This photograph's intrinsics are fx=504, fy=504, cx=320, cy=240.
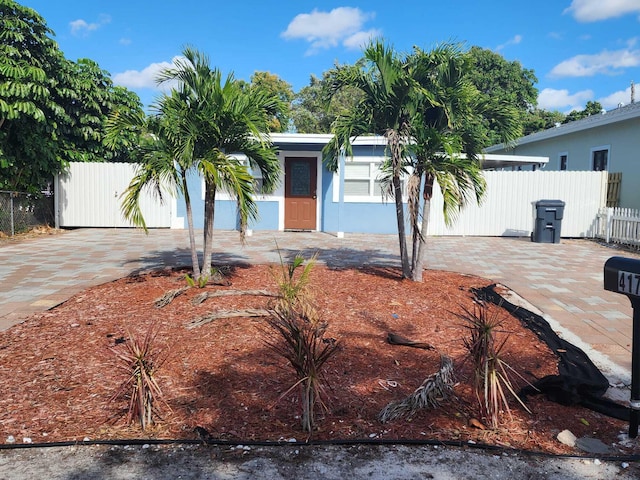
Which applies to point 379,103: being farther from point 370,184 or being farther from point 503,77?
point 503,77

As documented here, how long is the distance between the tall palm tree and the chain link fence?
848cm

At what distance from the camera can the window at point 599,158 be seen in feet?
51.1

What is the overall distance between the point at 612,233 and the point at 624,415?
11318 mm

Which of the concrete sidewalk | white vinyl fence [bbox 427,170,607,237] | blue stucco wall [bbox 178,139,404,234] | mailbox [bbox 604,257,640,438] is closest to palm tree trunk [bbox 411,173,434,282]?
the concrete sidewalk

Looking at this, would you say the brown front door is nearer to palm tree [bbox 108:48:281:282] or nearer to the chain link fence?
the chain link fence

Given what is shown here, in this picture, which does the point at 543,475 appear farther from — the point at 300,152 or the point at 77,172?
the point at 77,172

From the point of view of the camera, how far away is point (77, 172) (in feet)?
47.2

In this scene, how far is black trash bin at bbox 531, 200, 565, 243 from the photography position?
12555 millimetres

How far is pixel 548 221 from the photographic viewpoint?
12.7 meters

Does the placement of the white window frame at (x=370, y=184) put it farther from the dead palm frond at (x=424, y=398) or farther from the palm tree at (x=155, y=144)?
the dead palm frond at (x=424, y=398)

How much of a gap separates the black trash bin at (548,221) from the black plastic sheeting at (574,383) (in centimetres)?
864

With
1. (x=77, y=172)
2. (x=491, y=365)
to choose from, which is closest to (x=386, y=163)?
(x=491, y=365)

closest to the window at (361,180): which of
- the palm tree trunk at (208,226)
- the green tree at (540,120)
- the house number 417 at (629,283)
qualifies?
the palm tree trunk at (208,226)

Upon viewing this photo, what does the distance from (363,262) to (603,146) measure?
1103 cm
